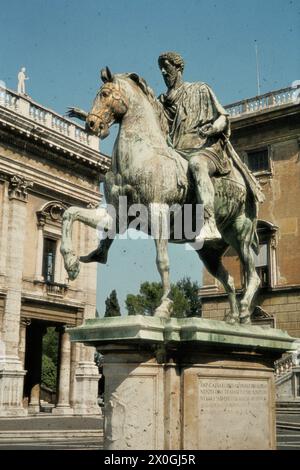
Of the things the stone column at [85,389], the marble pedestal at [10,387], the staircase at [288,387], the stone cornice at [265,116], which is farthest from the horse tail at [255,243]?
the stone cornice at [265,116]

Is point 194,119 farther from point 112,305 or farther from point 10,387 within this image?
point 112,305

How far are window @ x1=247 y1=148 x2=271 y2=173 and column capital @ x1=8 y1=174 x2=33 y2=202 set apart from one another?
35.6 feet

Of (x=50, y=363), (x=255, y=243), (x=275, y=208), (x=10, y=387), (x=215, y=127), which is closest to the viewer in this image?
(x=215, y=127)

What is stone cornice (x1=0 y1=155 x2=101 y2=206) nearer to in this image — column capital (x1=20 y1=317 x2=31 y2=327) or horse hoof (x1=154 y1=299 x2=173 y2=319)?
column capital (x1=20 y1=317 x2=31 y2=327)

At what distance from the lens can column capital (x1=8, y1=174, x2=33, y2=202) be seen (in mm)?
27000

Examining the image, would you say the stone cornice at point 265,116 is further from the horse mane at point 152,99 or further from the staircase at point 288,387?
the horse mane at point 152,99

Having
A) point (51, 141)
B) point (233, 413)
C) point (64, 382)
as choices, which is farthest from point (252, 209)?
point (64, 382)

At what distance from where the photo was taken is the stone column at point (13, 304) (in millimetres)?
24812

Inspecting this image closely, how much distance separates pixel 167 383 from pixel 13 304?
2164 centimetres

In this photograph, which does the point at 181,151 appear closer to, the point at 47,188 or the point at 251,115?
the point at 47,188

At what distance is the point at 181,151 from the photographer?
21.1 feet

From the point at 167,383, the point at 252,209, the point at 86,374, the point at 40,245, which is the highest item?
the point at 40,245

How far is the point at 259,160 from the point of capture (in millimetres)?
31047
